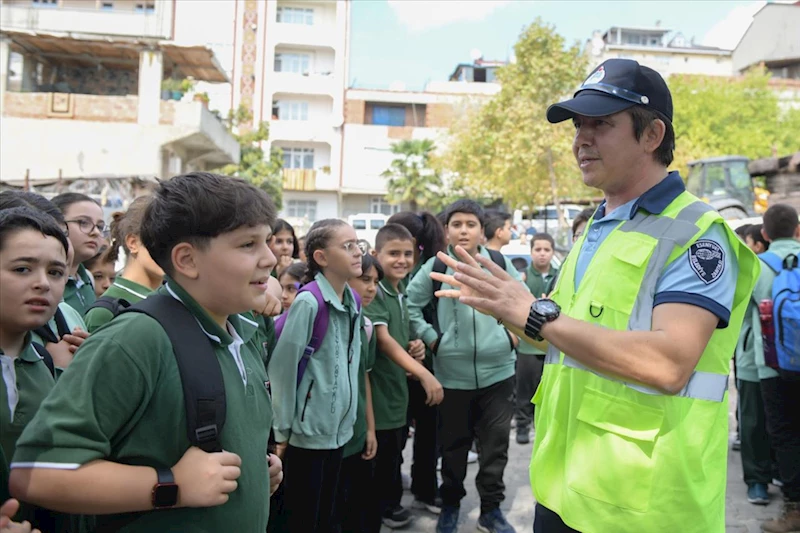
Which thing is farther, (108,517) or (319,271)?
(319,271)

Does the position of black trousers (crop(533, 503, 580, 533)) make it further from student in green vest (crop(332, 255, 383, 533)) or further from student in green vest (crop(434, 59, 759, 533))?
student in green vest (crop(332, 255, 383, 533))

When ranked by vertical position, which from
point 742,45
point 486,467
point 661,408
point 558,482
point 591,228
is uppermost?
point 742,45

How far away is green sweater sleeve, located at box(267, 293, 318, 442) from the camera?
11.9 ft

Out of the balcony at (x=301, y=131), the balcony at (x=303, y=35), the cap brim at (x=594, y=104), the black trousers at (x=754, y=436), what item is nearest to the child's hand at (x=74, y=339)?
the cap brim at (x=594, y=104)

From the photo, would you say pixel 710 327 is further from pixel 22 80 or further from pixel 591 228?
pixel 22 80

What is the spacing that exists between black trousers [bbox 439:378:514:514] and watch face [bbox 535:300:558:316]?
Result: 2.78 m

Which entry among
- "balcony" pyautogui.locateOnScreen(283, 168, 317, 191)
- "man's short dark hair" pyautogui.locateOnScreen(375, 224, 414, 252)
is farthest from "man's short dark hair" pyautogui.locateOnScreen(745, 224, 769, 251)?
"balcony" pyautogui.locateOnScreen(283, 168, 317, 191)

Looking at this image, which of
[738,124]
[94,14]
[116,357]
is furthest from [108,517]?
[738,124]

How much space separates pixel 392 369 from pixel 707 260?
295 centimetres

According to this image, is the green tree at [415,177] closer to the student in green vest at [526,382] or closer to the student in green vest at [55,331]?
the student in green vest at [526,382]

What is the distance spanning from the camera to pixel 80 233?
3.85 meters

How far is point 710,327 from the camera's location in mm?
2068

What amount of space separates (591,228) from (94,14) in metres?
24.9

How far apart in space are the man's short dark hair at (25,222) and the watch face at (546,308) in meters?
1.58
